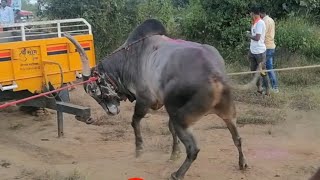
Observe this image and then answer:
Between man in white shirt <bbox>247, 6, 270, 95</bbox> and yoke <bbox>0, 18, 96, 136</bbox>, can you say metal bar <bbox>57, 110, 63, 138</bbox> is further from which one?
man in white shirt <bbox>247, 6, 270, 95</bbox>

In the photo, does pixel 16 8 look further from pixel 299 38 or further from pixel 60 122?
pixel 299 38

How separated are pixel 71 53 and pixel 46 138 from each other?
1300 mm

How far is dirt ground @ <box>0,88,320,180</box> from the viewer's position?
5.84 metres

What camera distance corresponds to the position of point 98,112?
343 inches

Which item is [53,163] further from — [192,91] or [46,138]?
[192,91]

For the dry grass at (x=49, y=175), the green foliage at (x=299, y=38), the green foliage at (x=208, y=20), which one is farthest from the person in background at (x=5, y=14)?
the dry grass at (x=49, y=175)

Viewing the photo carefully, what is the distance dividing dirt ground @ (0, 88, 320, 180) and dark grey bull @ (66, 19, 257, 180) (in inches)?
12.9

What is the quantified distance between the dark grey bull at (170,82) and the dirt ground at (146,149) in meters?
0.33

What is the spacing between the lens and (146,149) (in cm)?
673

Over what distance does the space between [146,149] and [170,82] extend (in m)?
1.73

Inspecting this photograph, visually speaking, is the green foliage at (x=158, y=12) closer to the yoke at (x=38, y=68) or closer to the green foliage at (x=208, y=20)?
the green foliage at (x=208, y=20)

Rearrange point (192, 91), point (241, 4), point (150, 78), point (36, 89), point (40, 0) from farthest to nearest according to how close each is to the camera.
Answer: point (40, 0), point (241, 4), point (36, 89), point (150, 78), point (192, 91)

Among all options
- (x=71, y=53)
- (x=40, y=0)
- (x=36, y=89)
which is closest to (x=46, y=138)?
(x=36, y=89)

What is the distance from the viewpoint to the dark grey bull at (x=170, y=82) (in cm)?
508
